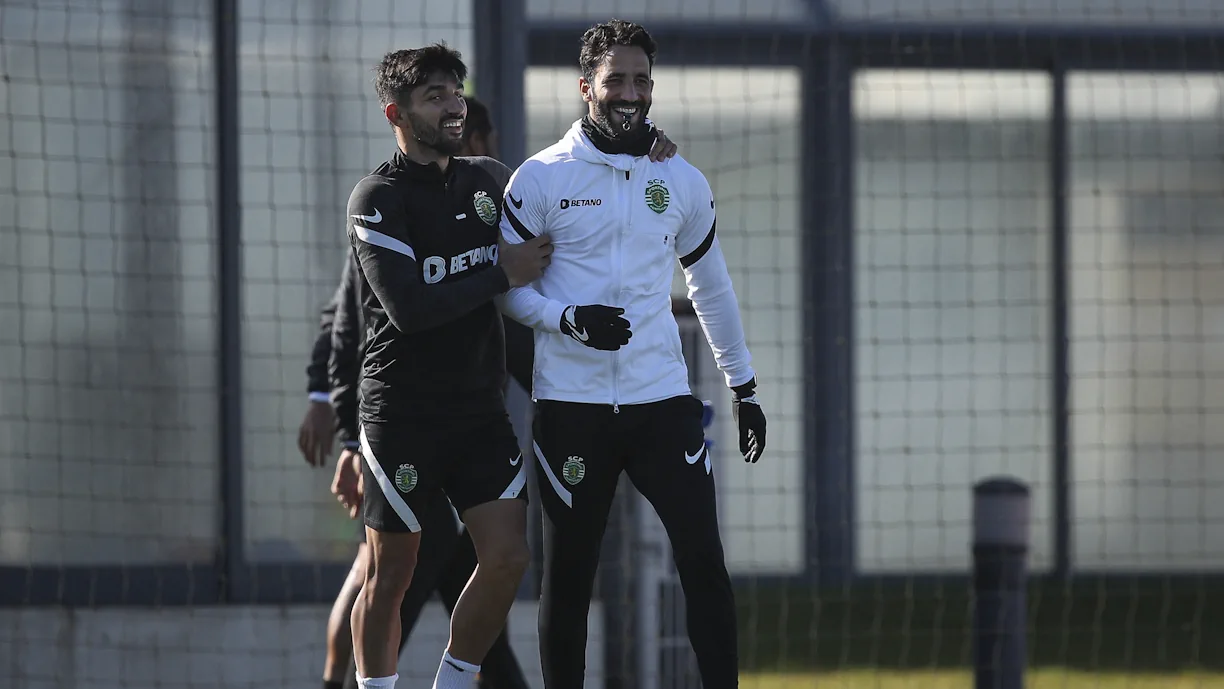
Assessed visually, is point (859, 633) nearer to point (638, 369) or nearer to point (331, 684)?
point (331, 684)

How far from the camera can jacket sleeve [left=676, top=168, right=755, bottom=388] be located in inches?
172

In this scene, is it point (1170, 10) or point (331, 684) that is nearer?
point (331, 684)

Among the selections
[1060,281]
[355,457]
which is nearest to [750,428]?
Result: [355,457]

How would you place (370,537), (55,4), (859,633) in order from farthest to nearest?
(859,633)
(55,4)
(370,537)

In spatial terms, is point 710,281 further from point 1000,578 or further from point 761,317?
point 761,317

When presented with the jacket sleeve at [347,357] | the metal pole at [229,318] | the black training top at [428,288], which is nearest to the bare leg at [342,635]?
the jacket sleeve at [347,357]

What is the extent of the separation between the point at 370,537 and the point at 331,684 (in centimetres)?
88

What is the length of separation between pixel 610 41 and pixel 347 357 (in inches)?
50.2

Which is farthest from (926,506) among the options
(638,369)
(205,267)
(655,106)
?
(638,369)

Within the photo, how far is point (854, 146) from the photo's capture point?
8.88 m

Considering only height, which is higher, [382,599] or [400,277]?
[400,277]

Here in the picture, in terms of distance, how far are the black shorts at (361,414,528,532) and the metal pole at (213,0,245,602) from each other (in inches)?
87.1

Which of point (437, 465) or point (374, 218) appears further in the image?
point (437, 465)

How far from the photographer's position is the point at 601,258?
4223mm
